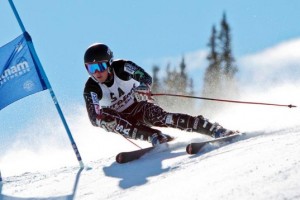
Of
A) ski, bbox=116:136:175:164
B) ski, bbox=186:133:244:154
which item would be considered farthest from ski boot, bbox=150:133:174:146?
ski, bbox=186:133:244:154

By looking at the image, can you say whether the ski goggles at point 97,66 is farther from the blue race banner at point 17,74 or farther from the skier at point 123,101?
the blue race banner at point 17,74

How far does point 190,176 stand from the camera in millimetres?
4625

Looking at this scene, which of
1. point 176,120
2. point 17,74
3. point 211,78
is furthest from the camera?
point 211,78

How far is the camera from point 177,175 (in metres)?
4.86

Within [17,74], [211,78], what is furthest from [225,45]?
[17,74]

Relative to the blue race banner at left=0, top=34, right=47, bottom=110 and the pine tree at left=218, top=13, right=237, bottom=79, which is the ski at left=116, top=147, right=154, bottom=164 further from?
the pine tree at left=218, top=13, right=237, bottom=79

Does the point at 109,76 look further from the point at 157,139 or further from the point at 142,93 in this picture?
the point at 157,139

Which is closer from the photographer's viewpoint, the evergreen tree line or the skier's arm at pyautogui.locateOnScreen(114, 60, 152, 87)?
the skier's arm at pyautogui.locateOnScreen(114, 60, 152, 87)

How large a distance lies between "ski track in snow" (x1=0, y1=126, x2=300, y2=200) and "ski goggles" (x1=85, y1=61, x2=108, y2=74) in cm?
126

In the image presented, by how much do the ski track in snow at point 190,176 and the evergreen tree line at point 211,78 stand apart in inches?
509

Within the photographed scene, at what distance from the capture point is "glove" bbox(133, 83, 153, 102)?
24.4 feet

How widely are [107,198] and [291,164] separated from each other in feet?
5.89

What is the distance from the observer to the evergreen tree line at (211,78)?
22614mm

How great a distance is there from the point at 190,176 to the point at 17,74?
435 centimetres
